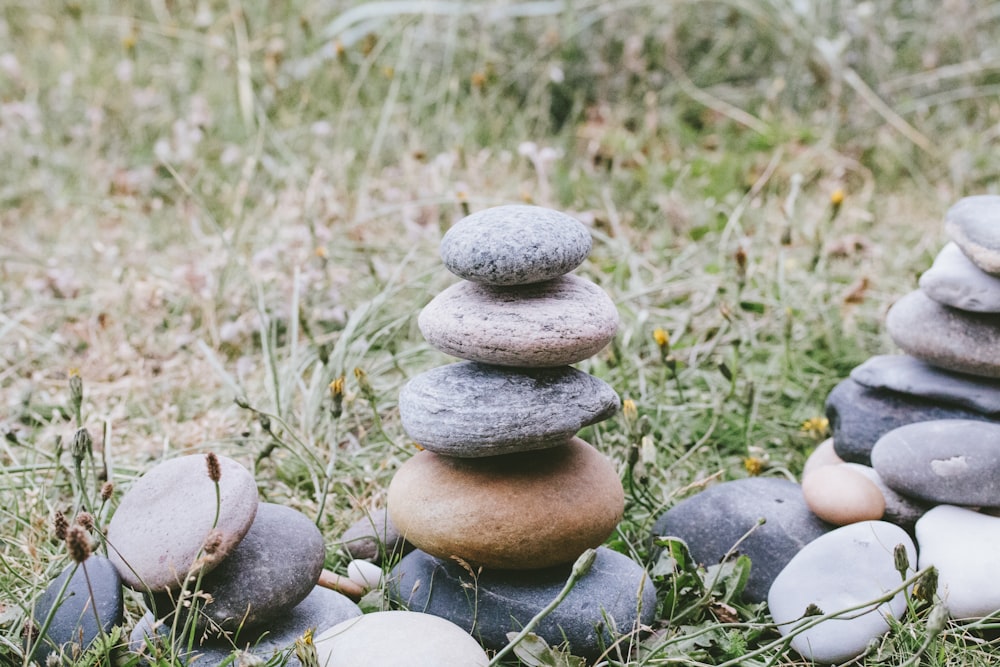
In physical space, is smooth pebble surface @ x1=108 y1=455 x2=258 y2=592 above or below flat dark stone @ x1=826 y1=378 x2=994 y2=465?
above

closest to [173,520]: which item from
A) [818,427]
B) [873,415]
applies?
[873,415]

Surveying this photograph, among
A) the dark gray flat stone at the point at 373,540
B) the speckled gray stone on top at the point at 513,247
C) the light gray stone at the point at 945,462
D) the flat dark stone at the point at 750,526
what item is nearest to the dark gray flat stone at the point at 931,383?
the light gray stone at the point at 945,462

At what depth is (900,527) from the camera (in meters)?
2.29

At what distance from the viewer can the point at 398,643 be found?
1804 mm

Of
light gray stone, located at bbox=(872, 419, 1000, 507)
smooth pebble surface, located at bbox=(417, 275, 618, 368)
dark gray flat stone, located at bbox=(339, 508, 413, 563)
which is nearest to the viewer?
smooth pebble surface, located at bbox=(417, 275, 618, 368)

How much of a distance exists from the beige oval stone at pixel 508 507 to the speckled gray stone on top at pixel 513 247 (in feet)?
1.40

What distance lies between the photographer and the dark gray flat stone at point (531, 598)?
6.57 ft

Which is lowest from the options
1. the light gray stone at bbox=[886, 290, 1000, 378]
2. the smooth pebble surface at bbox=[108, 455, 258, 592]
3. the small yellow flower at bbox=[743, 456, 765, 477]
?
the small yellow flower at bbox=[743, 456, 765, 477]

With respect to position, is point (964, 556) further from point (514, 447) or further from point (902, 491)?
point (514, 447)

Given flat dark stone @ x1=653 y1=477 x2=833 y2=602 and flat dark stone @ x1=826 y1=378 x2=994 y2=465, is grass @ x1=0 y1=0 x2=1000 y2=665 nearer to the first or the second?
flat dark stone @ x1=653 y1=477 x2=833 y2=602

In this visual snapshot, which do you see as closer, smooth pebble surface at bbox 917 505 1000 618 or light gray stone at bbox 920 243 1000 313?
smooth pebble surface at bbox 917 505 1000 618

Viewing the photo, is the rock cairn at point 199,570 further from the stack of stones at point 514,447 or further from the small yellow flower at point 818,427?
the small yellow flower at point 818,427

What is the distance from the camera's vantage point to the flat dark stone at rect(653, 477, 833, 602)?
7.45ft

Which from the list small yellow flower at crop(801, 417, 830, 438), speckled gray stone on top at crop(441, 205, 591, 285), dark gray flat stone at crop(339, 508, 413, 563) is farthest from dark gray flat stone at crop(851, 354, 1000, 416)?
dark gray flat stone at crop(339, 508, 413, 563)
